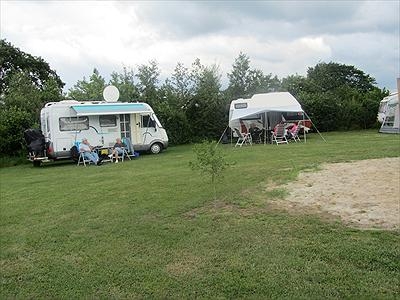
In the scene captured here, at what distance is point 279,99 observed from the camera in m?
18.2

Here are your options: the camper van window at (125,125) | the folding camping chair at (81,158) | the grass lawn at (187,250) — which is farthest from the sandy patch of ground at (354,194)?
the camper van window at (125,125)

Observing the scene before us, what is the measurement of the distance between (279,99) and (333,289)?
1533 centimetres

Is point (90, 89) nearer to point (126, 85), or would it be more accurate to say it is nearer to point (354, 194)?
point (126, 85)

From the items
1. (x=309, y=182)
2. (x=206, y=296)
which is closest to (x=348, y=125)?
(x=309, y=182)

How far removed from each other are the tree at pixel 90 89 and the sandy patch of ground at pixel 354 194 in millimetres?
17249

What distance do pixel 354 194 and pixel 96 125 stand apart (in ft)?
36.4

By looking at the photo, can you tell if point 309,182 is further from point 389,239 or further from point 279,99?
point 279,99

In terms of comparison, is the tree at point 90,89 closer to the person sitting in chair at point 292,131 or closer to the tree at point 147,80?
the tree at point 147,80

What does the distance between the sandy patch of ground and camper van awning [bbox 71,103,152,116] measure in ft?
29.0

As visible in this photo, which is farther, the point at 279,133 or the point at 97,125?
the point at 279,133

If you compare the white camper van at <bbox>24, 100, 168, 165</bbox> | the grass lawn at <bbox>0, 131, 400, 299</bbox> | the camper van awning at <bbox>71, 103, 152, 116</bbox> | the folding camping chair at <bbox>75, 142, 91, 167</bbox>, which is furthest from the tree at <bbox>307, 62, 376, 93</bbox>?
the grass lawn at <bbox>0, 131, 400, 299</bbox>

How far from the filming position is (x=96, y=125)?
15555mm

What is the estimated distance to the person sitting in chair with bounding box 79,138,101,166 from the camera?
46.8 feet

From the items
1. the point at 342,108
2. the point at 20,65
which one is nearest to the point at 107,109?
the point at 342,108
